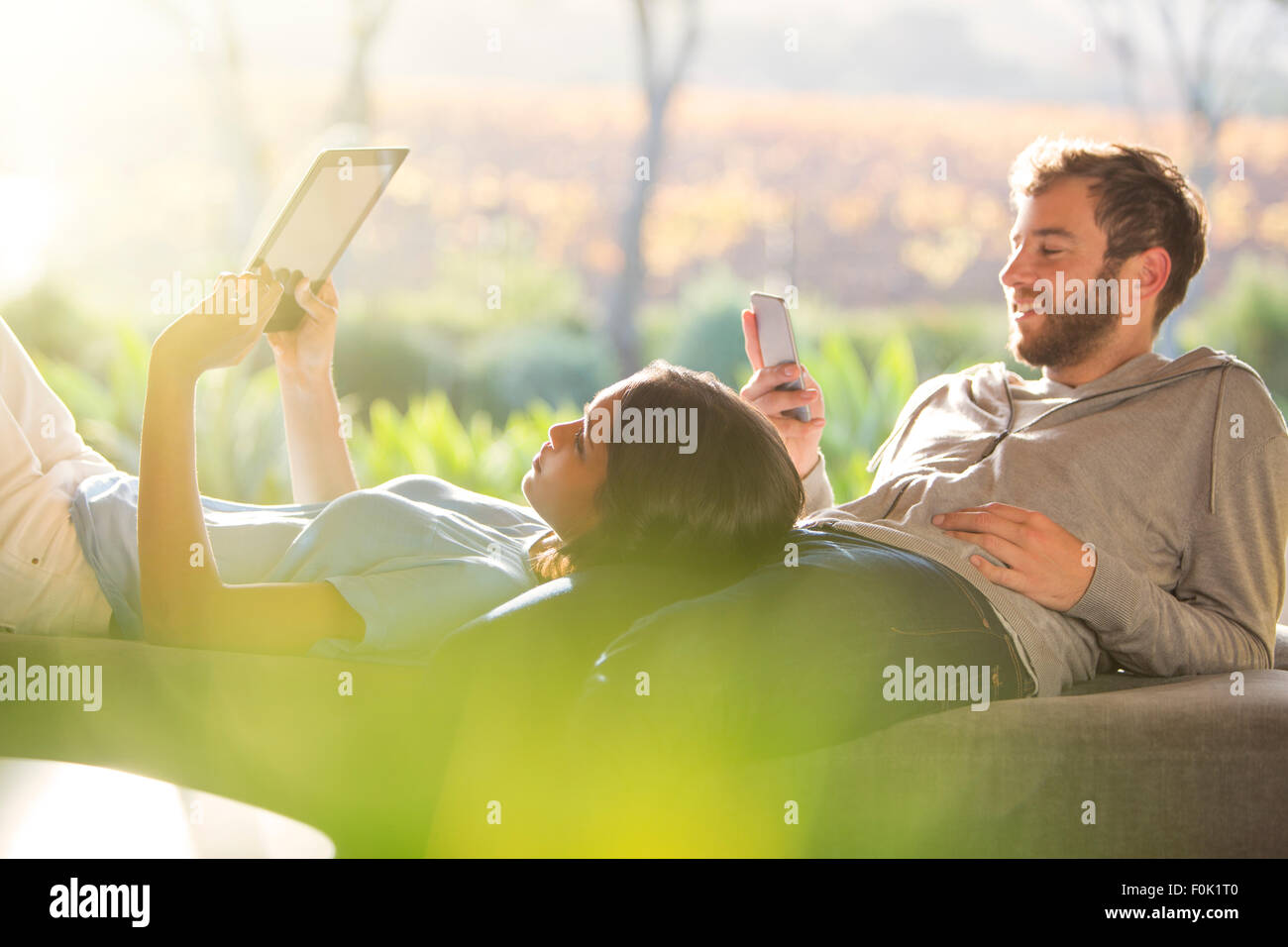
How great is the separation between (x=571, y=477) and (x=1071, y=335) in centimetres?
104

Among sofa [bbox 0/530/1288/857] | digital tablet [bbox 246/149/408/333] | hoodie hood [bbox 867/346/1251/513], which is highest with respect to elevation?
digital tablet [bbox 246/149/408/333]

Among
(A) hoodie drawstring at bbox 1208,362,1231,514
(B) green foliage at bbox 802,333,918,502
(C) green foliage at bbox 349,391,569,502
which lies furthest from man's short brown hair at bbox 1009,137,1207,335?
(C) green foliage at bbox 349,391,569,502

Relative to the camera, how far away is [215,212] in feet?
34.2

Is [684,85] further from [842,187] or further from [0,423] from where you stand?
[0,423]

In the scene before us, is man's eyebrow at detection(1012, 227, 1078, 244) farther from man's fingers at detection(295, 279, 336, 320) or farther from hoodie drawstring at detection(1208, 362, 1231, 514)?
man's fingers at detection(295, 279, 336, 320)

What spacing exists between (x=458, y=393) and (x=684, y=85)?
7030 mm

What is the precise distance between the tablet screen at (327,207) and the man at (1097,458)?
2.45 feet

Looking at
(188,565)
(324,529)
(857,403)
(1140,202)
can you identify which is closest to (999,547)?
(1140,202)

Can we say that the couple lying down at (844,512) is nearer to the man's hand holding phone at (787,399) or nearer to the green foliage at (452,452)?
the man's hand holding phone at (787,399)

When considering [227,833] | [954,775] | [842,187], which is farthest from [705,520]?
[842,187]

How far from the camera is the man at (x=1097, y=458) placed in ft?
5.90

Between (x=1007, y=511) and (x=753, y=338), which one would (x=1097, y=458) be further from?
(x=753, y=338)

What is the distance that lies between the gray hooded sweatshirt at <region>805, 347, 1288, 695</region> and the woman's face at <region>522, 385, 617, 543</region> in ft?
1.47

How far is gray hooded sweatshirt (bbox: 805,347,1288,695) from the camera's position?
1785mm
